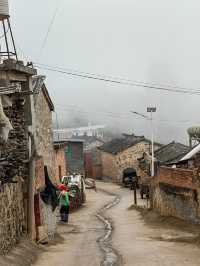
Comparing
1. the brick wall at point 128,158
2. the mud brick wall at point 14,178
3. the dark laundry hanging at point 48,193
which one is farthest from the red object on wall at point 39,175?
the brick wall at point 128,158

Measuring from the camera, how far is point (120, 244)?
21.1 m

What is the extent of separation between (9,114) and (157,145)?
5051 centimetres

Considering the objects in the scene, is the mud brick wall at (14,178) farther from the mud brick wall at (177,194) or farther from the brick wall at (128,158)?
the brick wall at (128,158)

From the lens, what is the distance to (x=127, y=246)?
20344 mm

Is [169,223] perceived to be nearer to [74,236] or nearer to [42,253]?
[74,236]

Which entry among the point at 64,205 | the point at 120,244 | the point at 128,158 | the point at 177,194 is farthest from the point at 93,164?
the point at 120,244

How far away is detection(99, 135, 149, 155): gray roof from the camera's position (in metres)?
66.7

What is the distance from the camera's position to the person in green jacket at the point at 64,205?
29.3 meters

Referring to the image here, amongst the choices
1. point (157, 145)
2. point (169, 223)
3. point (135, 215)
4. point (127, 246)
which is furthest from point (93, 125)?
point (127, 246)

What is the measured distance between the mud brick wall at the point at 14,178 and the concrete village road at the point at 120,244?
49.8 inches

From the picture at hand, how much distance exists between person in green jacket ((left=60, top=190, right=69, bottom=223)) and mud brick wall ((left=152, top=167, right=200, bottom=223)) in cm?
474

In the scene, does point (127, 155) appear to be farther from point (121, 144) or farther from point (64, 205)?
point (64, 205)

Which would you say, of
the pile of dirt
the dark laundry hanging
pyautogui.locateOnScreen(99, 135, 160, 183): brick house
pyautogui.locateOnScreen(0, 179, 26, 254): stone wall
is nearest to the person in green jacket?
the dark laundry hanging

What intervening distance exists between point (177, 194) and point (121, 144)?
43126mm
